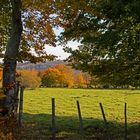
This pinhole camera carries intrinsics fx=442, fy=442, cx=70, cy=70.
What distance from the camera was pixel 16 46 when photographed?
1858 cm

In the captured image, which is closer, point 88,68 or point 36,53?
point 88,68

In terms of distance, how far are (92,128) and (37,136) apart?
6248mm

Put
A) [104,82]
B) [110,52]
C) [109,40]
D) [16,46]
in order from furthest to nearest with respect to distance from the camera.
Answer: [104,82], [110,52], [109,40], [16,46]

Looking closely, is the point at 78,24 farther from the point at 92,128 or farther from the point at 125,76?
the point at 92,128

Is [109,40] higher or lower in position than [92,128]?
higher

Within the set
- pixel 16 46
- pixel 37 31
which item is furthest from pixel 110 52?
pixel 16 46

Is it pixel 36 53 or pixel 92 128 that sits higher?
pixel 36 53

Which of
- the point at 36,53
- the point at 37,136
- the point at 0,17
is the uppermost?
the point at 0,17

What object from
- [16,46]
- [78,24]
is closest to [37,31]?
[78,24]

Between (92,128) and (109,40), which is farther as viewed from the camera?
(92,128)

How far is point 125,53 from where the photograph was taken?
21.5 metres

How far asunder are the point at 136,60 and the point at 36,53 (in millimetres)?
5699

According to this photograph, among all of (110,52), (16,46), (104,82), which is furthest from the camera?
(104,82)

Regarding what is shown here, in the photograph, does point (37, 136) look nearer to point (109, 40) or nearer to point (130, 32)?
point (109, 40)
